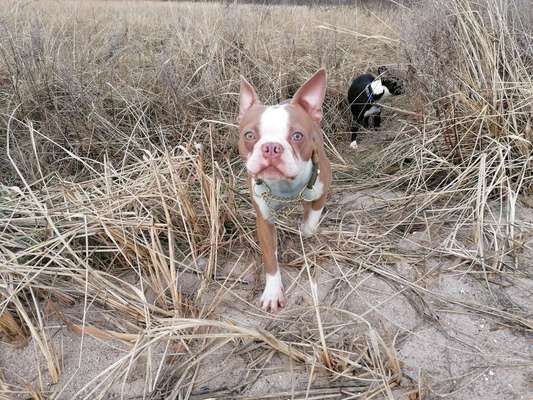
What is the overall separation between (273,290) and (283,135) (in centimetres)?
67

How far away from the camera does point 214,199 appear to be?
2074 mm

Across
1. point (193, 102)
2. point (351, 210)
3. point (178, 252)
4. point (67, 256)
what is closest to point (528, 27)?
point (351, 210)

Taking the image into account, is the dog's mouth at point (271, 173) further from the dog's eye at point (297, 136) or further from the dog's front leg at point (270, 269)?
the dog's front leg at point (270, 269)

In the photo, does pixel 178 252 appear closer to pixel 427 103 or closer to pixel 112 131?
pixel 112 131

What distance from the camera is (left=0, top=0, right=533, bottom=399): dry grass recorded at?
158 centimetres

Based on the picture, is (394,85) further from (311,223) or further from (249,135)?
(249,135)

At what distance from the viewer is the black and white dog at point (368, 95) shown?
10.7 feet

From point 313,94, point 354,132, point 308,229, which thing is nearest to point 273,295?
point 308,229

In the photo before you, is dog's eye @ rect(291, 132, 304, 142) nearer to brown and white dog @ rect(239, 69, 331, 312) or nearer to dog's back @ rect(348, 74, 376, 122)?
brown and white dog @ rect(239, 69, 331, 312)

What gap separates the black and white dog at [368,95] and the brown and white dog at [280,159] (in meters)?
1.42

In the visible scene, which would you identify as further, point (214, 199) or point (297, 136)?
point (214, 199)

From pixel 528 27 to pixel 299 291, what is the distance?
233 cm

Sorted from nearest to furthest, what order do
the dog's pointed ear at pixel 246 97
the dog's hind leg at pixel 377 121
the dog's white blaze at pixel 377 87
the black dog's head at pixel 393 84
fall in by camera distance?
the dog's pointed ear at pixel 246 97
the dog's white blaze at pixel 377 87
the black dog's head at pixel 393 84
the dog's hind leg at pixel 377 121

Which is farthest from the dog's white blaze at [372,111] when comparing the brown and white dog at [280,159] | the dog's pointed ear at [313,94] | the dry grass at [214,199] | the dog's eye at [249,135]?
the dog's eye at [249,135]
